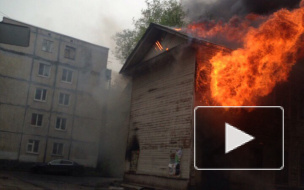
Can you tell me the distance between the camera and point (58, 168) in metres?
28.4

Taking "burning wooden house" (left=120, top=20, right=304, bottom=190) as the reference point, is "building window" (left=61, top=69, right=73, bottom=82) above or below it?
above

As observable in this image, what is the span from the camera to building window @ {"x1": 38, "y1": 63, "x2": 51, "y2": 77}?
33000mm

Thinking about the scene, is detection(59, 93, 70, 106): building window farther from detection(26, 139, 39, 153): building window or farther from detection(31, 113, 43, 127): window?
detection(26, 139, 39, 153): building window

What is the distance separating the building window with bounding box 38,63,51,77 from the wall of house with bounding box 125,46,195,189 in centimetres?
1694

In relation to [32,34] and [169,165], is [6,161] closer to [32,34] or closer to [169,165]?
[32,34]

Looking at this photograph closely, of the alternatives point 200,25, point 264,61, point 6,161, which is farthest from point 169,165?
point 6,161

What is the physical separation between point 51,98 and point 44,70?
2.95m

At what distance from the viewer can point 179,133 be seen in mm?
15102

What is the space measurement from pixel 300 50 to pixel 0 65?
1033 inches

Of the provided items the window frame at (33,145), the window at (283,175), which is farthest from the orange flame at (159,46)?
the window frame at (33,145)

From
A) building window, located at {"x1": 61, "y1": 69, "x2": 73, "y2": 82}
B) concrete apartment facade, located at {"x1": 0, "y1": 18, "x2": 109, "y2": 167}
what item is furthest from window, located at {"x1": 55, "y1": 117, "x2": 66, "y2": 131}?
building window, located at {"x1": 61, "y1": 69, "x2": 73, "y2": 82}

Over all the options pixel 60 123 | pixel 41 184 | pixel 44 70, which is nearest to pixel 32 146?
pixel 60 123

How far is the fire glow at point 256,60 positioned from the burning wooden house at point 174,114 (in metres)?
0.51

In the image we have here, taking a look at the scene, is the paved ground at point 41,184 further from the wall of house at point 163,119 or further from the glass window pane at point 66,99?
the glass window pane at point 66,99
